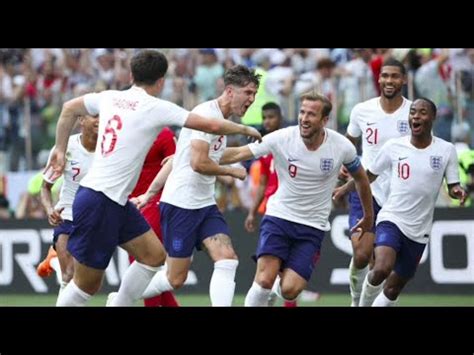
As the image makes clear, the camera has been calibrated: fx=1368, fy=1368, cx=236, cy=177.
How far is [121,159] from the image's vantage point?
412 inches

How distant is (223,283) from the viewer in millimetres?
11688

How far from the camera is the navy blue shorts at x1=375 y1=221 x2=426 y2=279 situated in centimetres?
1236

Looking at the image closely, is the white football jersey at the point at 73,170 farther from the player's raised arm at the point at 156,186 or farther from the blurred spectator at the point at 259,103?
the blurred spectator at the point at 259,103

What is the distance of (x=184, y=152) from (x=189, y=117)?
170 centimetres

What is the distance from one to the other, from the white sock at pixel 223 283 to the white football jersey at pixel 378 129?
2122mm

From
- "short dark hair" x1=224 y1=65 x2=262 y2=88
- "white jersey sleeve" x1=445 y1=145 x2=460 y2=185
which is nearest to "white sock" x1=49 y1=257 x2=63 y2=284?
"short dark hair" x1=224 y1=65 x2=262 y2=88

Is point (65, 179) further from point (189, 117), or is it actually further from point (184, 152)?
point (189, 117)

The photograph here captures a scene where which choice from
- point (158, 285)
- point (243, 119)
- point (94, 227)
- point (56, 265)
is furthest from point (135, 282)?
point (243, 119)

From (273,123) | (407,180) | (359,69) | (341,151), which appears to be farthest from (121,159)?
(359,69)

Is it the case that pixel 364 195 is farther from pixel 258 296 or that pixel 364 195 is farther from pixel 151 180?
pixel 151 180

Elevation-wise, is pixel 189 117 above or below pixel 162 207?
above

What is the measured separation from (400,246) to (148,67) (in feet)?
10.6

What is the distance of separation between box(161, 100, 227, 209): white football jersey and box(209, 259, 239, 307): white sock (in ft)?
1.88

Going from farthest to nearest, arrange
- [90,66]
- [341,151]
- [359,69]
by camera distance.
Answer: [90,66]
[359,69]
[341,151]
